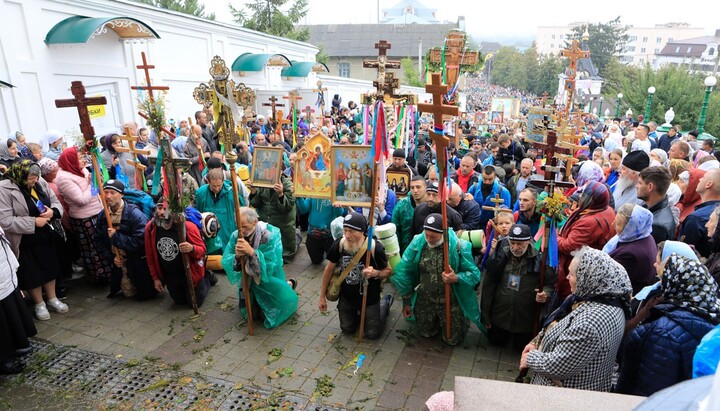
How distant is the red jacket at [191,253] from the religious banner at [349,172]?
2.02 metres

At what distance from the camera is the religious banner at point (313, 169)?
757cm

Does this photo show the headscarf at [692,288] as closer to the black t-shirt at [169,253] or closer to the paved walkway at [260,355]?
the paved walkway at [260,355]

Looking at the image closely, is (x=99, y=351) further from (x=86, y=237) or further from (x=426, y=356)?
(x=426, y=356)

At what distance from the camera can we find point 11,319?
4.78 metres

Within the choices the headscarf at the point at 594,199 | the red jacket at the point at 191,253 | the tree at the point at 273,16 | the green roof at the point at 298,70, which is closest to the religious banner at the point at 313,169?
the red jacket at the point at 191,253

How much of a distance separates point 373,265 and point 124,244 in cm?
358

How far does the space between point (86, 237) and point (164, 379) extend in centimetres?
313

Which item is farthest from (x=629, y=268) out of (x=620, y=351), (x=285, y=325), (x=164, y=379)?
(x=164, y=379)

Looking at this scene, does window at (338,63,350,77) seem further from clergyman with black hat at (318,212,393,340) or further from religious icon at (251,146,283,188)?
clergyman with black hat at (318,212,393,340)

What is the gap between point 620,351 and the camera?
3971mm

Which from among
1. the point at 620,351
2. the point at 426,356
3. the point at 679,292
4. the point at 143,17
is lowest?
the point at 426,356

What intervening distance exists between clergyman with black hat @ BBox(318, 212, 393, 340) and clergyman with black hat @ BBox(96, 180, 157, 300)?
2.86m

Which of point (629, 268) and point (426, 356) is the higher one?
point (629, 268)

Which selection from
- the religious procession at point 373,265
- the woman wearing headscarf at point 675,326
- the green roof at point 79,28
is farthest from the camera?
the green roof at point 79,28
